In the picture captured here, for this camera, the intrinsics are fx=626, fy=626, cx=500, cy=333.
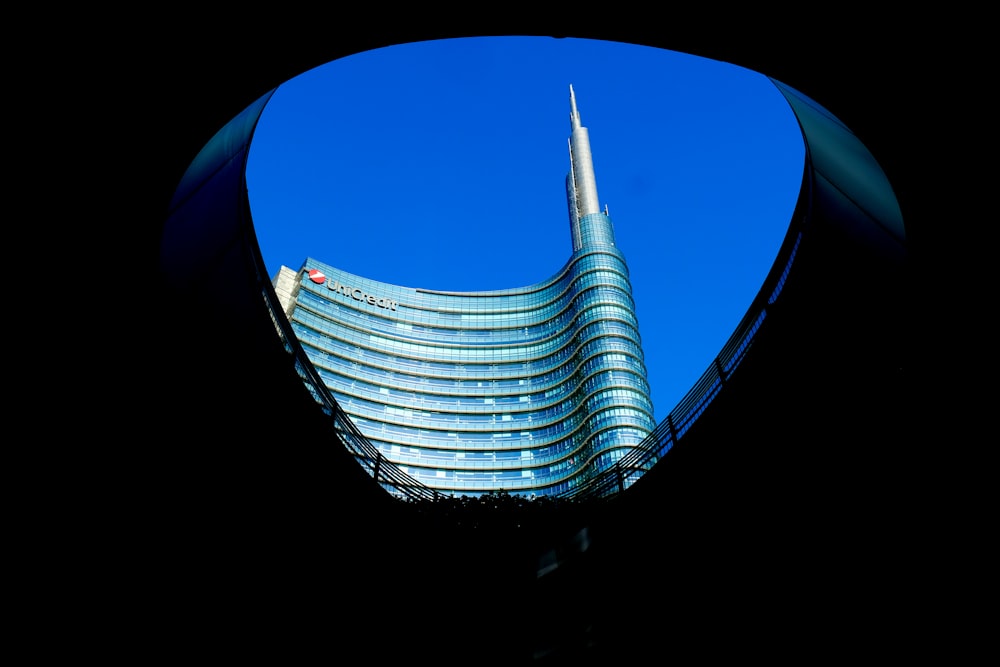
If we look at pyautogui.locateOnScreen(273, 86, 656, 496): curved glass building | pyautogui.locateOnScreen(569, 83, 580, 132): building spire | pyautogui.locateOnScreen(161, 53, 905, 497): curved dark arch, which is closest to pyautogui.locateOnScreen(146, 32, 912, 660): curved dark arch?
pyautogui.locateOnScreen(161, 53, 905, 497): curved dark arch

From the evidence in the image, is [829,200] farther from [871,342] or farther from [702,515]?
[702,515]

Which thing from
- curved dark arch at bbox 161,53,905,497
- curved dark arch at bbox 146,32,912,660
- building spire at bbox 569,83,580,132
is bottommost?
curved dark arch at bbox 146,32,912,660

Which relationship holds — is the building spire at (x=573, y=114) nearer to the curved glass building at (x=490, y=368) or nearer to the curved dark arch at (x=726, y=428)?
the curved glass building at (x=490, y=368)

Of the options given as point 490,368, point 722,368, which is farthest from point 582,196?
point 722,368

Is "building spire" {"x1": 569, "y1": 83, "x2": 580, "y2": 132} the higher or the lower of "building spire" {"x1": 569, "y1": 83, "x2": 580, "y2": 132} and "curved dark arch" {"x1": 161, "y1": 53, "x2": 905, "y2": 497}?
the higher

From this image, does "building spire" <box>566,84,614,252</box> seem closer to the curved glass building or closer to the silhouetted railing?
the curved glass building

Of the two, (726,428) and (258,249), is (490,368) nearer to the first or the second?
(726,428)
